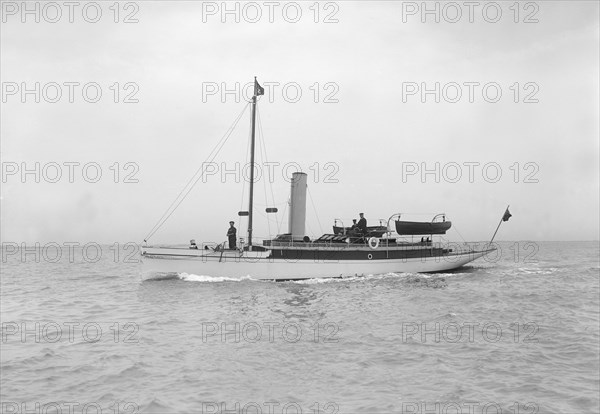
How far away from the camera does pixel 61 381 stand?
11797mm

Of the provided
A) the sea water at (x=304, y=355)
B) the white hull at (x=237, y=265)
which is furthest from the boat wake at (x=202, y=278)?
the sea water at (x=304, y=355)

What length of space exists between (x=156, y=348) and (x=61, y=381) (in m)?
3.30

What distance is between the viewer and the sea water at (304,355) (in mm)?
10477

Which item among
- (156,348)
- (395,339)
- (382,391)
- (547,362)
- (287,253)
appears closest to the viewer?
(382,391)

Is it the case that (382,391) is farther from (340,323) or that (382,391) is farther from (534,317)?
(534,317)

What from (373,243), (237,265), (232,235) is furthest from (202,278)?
(373,243)

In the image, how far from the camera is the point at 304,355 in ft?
45.4

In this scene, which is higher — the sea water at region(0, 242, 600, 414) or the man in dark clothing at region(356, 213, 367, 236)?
the man in dark clothing at region(356, 213, 367, 236)

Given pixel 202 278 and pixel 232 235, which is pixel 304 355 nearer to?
pixel 202 278

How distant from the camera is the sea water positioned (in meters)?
10.5

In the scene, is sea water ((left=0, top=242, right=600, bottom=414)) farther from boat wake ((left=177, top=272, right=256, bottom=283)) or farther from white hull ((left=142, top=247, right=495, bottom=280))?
white hull ((left=142, top=247, right=495, bottom=280))

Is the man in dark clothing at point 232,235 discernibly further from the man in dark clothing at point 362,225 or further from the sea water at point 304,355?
the man in dark clothing at point 362,225

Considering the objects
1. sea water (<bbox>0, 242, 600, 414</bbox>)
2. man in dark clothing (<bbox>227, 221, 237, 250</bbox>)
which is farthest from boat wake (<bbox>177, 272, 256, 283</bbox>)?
sea water (<bbox>0, 242, 600, 414</bbox>)

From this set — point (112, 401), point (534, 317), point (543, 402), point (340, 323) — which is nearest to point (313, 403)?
point (112, 401)
